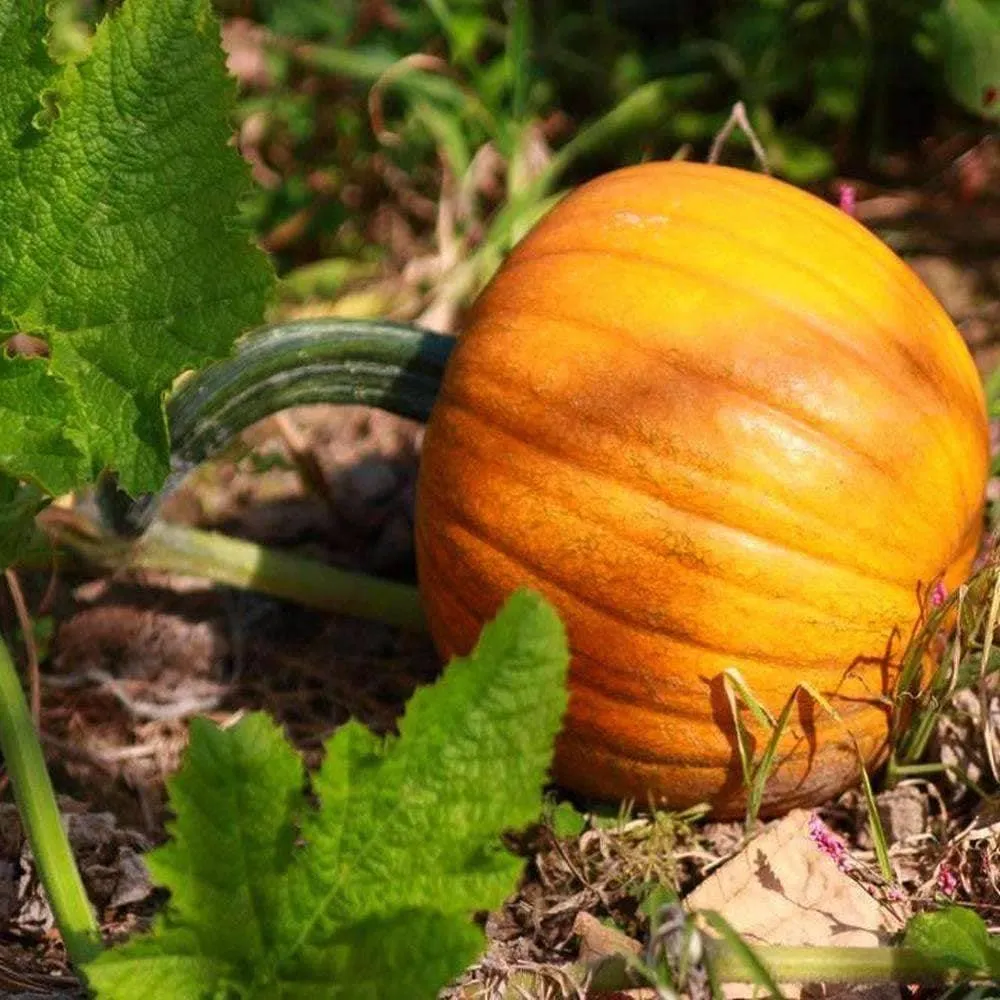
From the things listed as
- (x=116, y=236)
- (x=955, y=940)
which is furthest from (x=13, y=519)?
(x=955, y=940)

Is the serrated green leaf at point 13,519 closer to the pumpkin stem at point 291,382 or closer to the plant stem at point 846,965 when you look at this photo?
the pumpkin stem at point 291,382

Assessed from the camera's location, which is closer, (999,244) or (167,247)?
(167,247)

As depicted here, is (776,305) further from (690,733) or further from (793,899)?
(793,899)

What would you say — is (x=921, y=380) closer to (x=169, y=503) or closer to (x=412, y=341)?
(x=412, y=341)

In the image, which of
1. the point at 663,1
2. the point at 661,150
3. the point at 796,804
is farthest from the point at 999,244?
the point at 796,804

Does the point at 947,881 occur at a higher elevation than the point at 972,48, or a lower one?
lower

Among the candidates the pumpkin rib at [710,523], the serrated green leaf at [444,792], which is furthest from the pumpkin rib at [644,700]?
the serrated green leaf at [444,792]
